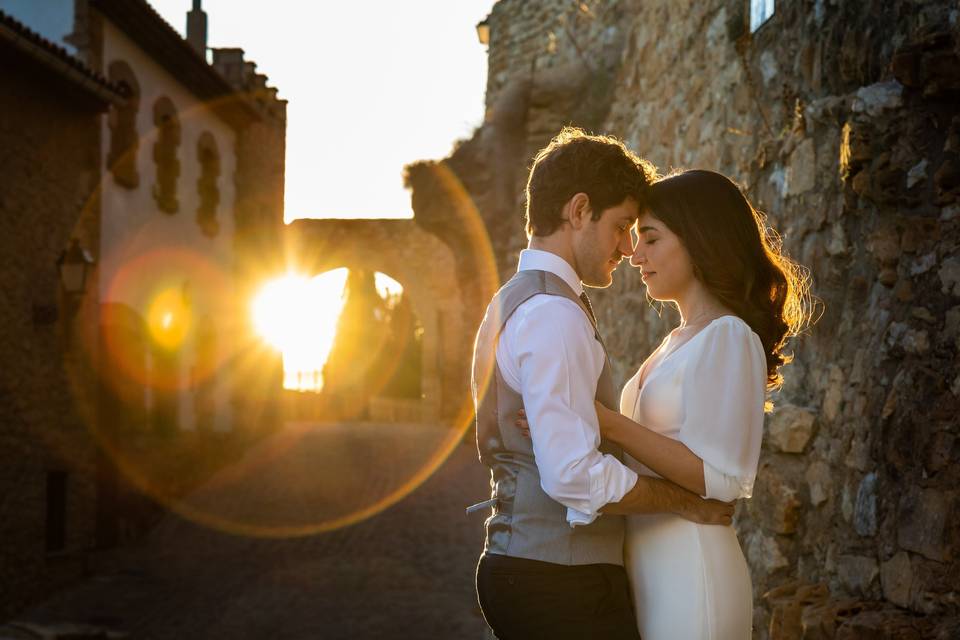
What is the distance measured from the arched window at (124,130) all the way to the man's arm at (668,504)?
11943 millimetres

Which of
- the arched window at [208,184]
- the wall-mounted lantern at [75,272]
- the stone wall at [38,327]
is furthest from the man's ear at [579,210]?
the arched window at [208,184]

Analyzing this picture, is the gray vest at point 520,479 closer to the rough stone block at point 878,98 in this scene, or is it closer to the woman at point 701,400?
the woman at point 701,400

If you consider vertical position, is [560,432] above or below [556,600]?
above

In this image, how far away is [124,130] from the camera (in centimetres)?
1364

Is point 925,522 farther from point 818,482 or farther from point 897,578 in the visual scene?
point 818,482

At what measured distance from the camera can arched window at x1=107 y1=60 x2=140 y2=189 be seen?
13078mm

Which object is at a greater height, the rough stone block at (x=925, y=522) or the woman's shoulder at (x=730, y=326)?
the woman's shoulder at (x=730, y=326)

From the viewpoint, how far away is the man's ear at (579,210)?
238 centimetres

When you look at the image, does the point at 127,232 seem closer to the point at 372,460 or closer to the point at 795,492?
the point at 372,460

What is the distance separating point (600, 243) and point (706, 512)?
0.67m

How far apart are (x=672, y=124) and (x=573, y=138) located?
4405 millimetres

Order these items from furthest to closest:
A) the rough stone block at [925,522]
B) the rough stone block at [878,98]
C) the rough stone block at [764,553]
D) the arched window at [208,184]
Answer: the arched window at [208,184] → the rough stone block at [764,553] → the rough stone block at [878,98] → the rough stone block at [925,522]

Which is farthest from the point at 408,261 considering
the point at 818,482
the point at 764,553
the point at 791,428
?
the point at 818,482

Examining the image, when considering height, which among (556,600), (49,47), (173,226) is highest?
(49,47)
